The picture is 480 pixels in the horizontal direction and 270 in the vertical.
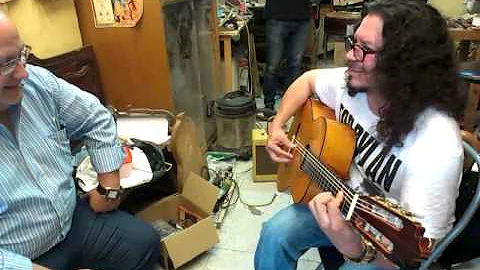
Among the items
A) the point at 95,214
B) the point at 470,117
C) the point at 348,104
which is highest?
the point at 348,104

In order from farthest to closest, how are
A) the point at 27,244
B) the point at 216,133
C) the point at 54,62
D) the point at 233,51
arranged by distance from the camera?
the point at 233,51 < the point at 216,133 < the point at 54,62 < the point at 27,244

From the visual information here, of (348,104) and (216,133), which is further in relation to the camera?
(216,133)

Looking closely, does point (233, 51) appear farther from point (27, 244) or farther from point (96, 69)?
point (27, 244)

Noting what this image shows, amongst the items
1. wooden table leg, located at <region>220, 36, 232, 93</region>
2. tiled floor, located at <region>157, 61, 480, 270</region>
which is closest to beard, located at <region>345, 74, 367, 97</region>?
tiled floor, located at <region>157, 61, 480, 270</region>

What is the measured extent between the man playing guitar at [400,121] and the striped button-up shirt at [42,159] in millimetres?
759

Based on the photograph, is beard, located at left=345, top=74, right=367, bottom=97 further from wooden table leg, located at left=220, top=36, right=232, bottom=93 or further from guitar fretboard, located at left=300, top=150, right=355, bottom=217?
wooden table leg, located at left=220, top=36, right=232, bottom=93

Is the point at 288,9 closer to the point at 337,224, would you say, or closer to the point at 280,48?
the point at 280,48

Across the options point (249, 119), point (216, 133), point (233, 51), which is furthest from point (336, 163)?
point (233, 51)

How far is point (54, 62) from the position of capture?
187 centimetres

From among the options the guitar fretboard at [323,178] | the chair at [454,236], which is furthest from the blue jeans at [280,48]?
the chair at [454,236]

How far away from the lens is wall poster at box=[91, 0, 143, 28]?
2.00 metres

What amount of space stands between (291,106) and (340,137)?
35 centimetres

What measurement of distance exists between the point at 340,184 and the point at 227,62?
216cm

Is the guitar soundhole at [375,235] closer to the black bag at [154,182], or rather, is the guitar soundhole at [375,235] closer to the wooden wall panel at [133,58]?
the black bag at [154,182]
